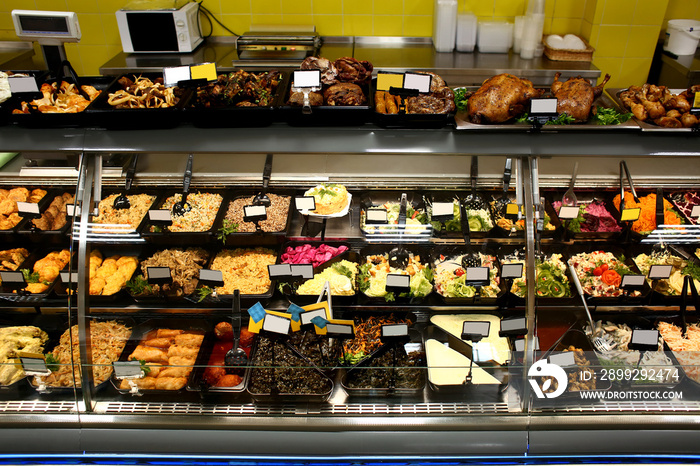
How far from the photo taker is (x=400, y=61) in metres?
5.54

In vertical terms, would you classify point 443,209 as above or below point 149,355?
above

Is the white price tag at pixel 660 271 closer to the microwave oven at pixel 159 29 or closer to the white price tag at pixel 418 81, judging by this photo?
the white price tag at pixel 418 81

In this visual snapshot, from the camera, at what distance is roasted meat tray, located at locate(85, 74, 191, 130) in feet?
8.57

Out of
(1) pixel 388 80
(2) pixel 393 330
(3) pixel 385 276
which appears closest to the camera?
(1) pixel 388 80

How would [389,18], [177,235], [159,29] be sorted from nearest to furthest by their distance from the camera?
1. [177,235]
2. [159,29]
3. [389,18]

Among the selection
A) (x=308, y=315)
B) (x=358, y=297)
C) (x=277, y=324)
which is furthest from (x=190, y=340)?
(x=358, y=297)

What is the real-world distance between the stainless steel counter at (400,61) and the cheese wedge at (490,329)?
2.67 metres

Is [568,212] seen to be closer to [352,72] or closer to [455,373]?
[455,373]

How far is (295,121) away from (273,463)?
1834 mm

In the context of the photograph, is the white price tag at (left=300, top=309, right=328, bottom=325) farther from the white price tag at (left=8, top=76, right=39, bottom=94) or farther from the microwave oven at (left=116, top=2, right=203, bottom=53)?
the microwave oven at (left=116, top=2, right=203, bottom=53)

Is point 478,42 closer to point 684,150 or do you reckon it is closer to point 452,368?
point 684,150

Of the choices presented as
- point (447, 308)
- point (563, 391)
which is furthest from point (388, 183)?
point (563, 391)

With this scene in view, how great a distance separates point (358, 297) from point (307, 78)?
143cm

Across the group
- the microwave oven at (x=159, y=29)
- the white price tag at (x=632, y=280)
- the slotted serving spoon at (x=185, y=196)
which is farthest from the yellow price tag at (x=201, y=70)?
the microwave oven at (x=159, y=29)
